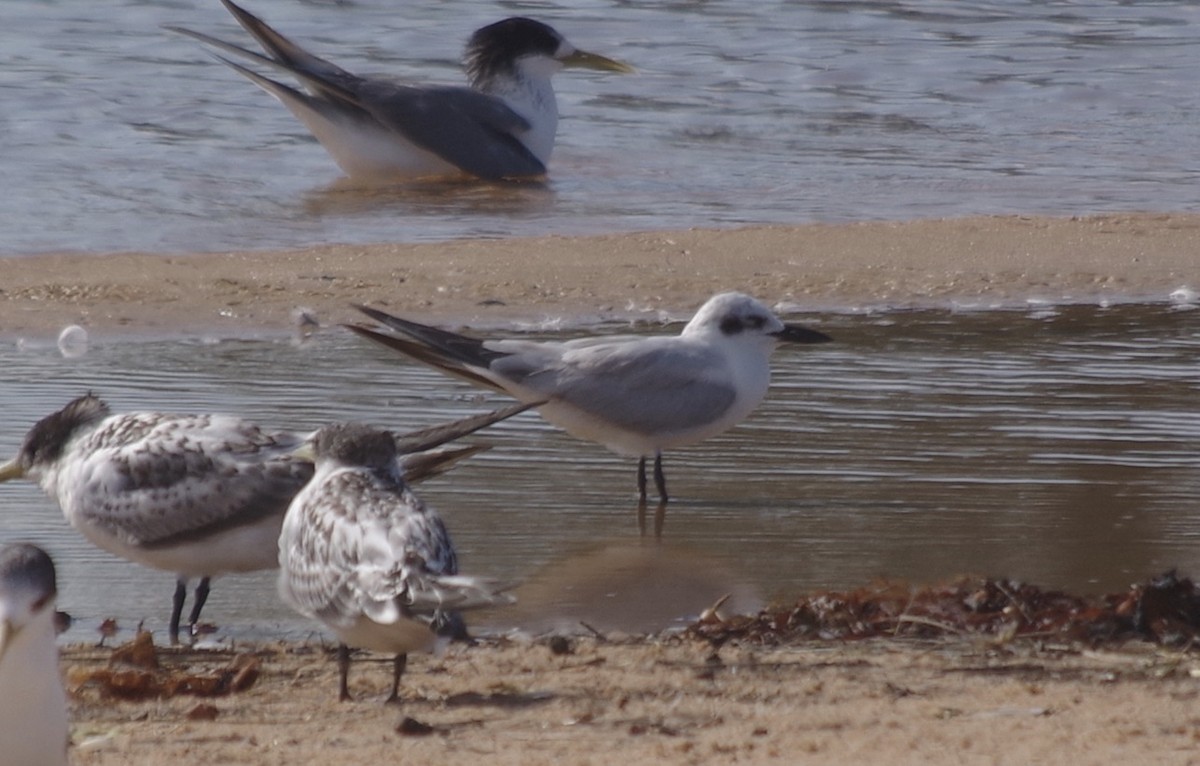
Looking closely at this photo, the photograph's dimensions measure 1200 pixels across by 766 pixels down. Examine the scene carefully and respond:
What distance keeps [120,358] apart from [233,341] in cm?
47

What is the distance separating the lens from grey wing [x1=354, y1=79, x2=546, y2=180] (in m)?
11.7

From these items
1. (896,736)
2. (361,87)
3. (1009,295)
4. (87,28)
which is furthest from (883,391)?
(87,28)

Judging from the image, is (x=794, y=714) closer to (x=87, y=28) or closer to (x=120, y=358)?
(x=120, y=358)

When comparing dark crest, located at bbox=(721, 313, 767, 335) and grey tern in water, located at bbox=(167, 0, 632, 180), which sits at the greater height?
dark crest, located at bbox=(721, 313, 767, 335)

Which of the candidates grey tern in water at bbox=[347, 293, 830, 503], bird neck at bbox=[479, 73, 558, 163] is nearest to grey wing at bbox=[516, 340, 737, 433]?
grey tern in water at bbox=[347, 293, 830, 503]

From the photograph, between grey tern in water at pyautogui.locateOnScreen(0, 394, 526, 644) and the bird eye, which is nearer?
grey tern in water at pyautogui.locateOnScreen(0, 394, 526, 644)

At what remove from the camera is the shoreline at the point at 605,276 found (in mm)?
7887

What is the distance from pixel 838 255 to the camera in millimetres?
9148

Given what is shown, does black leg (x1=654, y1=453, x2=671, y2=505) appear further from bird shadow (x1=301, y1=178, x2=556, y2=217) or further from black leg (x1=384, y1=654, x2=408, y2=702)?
bird shadow (x1=301, y1=178, x2=556, y2=217)

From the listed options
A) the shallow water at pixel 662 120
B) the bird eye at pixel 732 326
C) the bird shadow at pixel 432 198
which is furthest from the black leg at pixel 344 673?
the bird shadow at pixel 432 198

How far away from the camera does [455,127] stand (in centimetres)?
1179

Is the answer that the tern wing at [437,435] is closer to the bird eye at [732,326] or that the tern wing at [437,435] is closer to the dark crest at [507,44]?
the bird eye at [732,326]

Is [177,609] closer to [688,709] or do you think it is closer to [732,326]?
[688,709]

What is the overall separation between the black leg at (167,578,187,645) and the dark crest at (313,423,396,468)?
2.04ft
